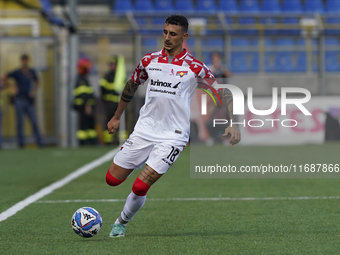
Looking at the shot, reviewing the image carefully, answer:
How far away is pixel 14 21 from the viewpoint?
16438 mm

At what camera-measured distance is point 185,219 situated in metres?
5.54

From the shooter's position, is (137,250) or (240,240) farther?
(240,240)

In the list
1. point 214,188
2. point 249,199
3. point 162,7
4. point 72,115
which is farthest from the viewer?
point 162,7

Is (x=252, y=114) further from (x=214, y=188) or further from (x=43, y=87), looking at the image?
(x=214, y=188)

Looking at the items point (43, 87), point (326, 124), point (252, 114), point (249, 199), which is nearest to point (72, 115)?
point (43, 87)

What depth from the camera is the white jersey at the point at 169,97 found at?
4.73m

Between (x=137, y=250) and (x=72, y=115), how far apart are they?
465 inches

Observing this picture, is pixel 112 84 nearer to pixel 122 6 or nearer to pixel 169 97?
pixel 122 6

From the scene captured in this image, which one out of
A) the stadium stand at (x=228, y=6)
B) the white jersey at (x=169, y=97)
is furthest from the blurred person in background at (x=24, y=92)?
the white jersey at (x=169, y=97)

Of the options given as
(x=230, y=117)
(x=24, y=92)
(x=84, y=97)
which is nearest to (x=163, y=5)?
(x=84, y=97)

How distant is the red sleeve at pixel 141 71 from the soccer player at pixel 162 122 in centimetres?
4

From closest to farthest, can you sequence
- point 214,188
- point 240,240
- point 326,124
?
point 240,240, point 214,188, point 326,124

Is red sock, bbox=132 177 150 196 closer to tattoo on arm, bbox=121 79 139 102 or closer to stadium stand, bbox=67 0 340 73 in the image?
tattoo on arm, bbox=121 79 139 102

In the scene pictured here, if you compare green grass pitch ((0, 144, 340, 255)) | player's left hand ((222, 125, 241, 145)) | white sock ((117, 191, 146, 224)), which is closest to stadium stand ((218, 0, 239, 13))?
green grass pitch ((0, 144, 340, 255))
